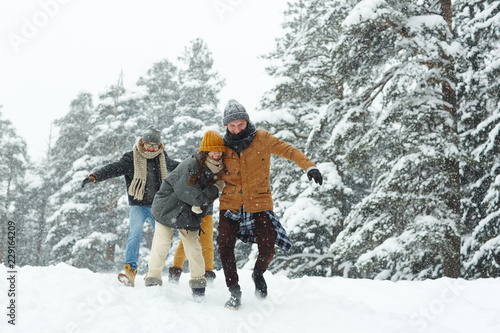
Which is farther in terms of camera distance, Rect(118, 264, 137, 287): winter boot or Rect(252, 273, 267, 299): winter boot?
Rect(118, 264, 137, 287): winter boot

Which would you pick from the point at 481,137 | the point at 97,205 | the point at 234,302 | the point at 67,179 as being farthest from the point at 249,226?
the point at 67,179

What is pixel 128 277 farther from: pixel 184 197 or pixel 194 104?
pixel 194 104

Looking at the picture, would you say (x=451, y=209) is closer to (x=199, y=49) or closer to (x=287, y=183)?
(x=287, y=183)

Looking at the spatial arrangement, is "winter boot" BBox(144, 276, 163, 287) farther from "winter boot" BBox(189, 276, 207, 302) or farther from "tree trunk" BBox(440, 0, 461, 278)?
"tree trunk" BBox(440, 0, 461, 278)

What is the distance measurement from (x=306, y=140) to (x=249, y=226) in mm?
8749

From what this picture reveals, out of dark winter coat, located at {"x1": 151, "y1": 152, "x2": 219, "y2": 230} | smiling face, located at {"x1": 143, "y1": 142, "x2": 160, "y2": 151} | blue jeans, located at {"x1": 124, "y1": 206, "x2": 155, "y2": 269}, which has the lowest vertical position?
blue jeans, located at {"x1": 124, "y1": 206, "x2": 155, "y2": 269}

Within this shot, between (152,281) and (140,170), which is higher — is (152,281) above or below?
below

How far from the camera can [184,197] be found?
12.2 ft

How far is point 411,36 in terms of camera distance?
683 centimetres

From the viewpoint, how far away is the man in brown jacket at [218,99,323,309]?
3.69 metres

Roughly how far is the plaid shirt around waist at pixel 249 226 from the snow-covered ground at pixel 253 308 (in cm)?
58

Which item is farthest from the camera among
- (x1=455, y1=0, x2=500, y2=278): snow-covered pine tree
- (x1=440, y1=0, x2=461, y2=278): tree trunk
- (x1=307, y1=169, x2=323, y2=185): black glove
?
(x1=455, y1=0, x2=500, y2=278): snow-covered pine tree

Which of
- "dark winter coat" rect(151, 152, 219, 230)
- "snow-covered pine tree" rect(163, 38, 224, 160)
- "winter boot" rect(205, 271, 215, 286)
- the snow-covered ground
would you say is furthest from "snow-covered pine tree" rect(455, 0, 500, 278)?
"snow-covered pine tree" rect(163, 38, 224, 160)

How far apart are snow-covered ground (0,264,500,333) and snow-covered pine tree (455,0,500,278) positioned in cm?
271
